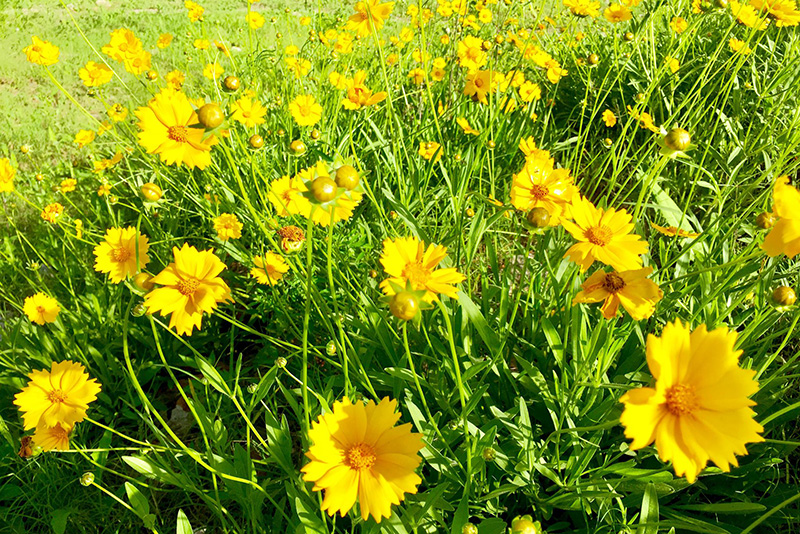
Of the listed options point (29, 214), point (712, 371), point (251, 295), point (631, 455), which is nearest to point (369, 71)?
point (251, 295)

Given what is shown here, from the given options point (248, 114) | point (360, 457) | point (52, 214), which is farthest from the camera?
point (248, 114)

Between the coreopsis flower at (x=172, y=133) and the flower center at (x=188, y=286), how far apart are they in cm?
22

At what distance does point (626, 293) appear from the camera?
2.80 feet

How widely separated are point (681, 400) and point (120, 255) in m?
1.22

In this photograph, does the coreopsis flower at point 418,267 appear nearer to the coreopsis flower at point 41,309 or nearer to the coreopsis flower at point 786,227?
the coreopsis flower at point 786,227

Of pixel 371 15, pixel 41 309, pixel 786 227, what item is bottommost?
pixel 41 309

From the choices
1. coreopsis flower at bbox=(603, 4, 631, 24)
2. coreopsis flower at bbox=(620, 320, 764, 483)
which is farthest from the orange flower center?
coreopsis flower at bbox=(603, 4, 631, 24)

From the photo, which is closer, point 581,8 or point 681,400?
point 681,400

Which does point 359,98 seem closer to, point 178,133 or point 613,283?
point 178,133

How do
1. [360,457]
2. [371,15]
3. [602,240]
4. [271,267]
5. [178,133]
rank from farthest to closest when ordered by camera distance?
[271,267] < [371,15] < [178,133] < [602,240] < [360,457]

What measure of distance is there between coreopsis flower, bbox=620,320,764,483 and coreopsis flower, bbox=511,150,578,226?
0.45 m

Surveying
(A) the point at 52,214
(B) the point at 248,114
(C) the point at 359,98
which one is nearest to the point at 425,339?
(C) the point at 359,98

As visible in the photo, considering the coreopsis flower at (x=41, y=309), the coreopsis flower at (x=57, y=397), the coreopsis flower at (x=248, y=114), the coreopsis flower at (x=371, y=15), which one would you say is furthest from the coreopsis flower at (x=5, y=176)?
the coreopsis flower at (x=371, y=15)

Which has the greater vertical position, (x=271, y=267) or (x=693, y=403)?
(x=693, y=403)
